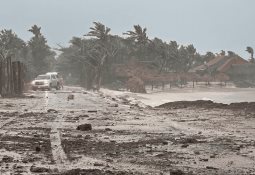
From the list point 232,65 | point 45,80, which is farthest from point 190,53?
point 45,80

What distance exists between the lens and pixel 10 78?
35.5 m

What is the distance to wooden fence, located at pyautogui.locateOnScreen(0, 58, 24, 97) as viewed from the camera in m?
33.8

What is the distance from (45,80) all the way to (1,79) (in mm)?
18188

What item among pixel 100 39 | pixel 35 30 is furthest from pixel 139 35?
pixel 35 30

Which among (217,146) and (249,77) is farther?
(249,77)

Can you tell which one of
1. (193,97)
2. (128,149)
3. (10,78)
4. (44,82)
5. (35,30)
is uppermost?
(35,30)

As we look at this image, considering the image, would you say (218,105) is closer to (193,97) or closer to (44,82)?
(193,97)

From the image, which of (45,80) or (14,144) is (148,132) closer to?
(14,144)

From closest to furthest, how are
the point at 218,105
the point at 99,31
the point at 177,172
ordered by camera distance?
the point at 177,172, the point at 218,105, the point at 99,31

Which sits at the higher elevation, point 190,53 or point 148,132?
point 190,53

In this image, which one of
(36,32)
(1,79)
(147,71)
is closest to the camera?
(1,79)

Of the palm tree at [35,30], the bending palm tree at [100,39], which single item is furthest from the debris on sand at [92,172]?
the palm tree at [35,30]

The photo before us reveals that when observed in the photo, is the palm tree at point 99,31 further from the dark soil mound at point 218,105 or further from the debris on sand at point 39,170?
the debris on sand at point 39,170

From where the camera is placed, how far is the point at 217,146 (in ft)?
30.1
